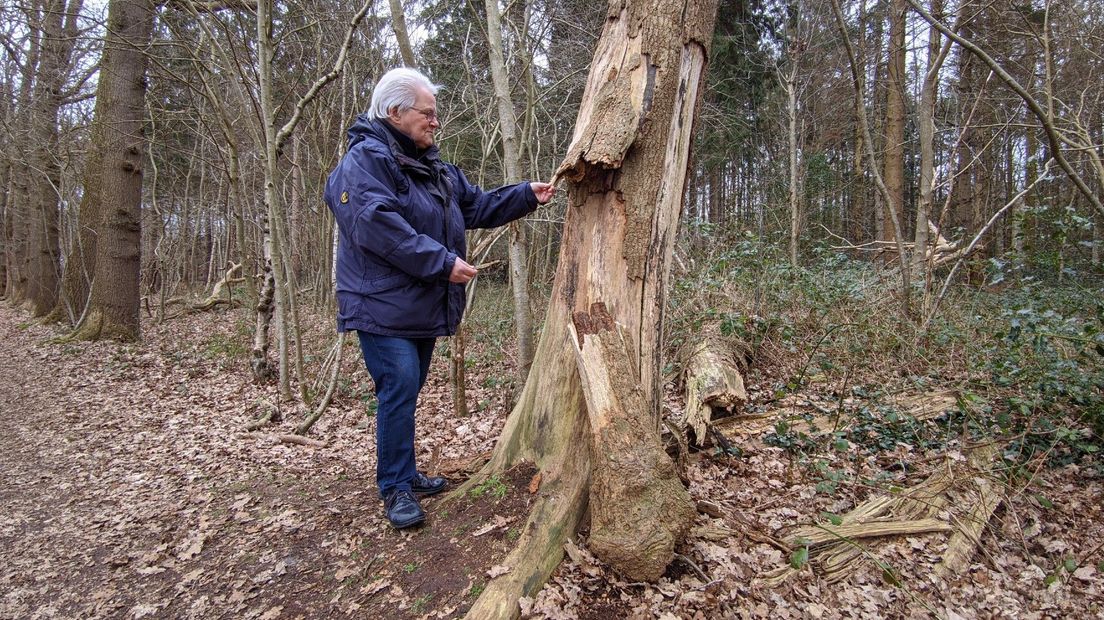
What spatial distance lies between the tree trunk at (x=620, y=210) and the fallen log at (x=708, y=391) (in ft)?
4.51

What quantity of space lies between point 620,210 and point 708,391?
230cm

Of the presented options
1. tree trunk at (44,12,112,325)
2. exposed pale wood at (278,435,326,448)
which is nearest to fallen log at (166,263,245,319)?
tree trunk at (44,12,112,325)

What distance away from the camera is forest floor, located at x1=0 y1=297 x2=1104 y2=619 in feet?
7.73

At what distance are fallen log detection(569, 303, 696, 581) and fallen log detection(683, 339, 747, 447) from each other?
1.56m

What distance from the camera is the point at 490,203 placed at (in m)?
3.12

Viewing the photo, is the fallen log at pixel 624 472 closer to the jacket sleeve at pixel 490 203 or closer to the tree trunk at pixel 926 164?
the jacket sleeve at pixel 490 203

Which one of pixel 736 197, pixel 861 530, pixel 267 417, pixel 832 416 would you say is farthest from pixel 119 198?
pixel 736 197

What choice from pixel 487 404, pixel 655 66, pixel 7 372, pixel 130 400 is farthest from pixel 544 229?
pixel 655 66

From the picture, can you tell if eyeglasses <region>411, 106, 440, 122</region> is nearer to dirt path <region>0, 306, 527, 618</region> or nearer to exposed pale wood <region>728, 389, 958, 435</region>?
dirt path <region>0, 306, 527, 618</region>

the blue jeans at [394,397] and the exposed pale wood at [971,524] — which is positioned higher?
the blue jeans at [394,397]

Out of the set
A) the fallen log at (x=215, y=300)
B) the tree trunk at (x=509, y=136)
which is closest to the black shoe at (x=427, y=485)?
the tree trunk at (x=509, y=136)

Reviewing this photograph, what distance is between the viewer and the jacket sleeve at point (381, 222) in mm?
2447

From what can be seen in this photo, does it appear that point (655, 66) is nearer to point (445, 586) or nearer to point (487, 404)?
point (445, 586)

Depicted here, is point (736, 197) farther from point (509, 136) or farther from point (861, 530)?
point (861, 530)
